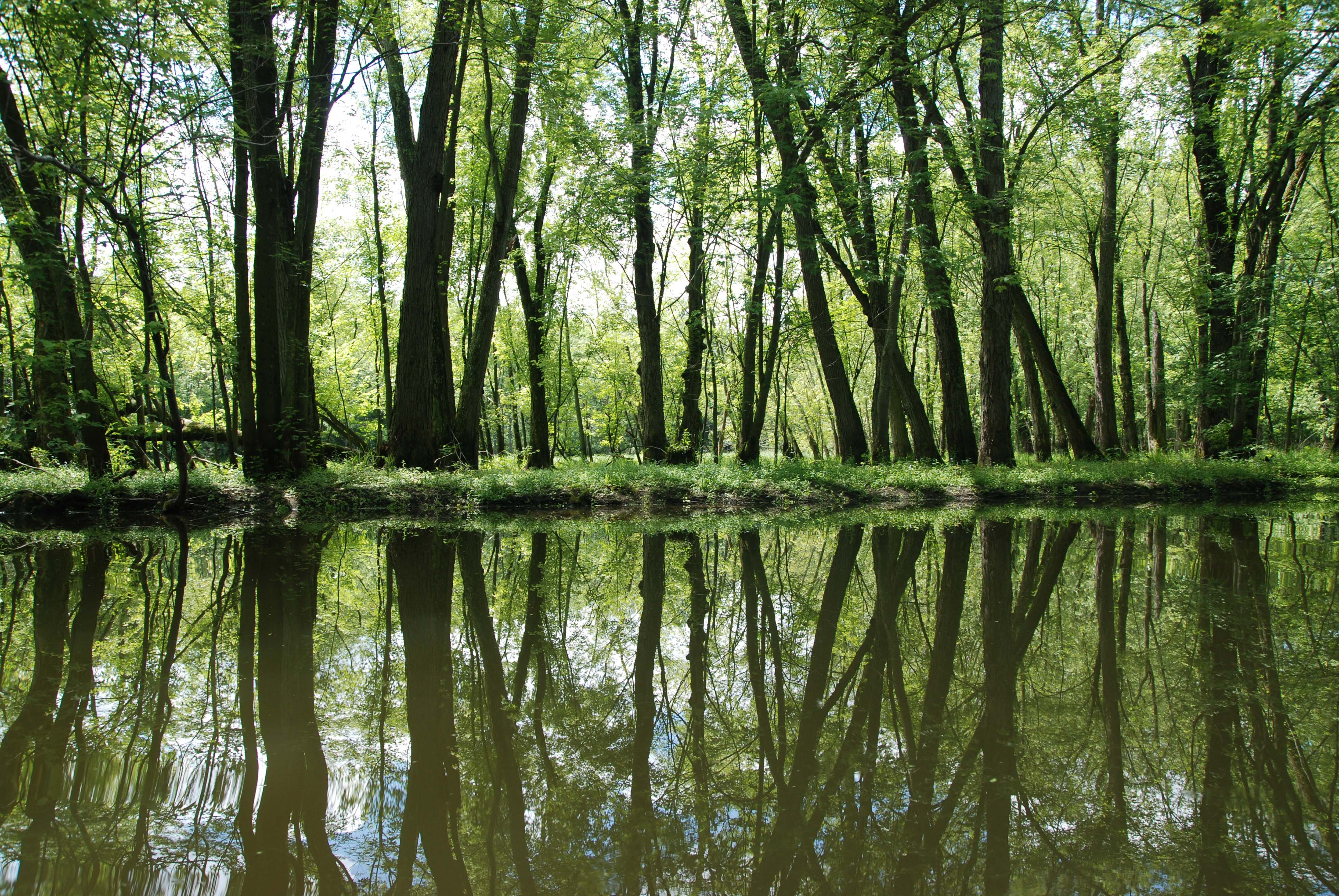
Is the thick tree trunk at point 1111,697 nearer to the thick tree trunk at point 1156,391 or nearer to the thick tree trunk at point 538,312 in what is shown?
the thick tree trunk at point 538,312

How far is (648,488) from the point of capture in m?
12.8

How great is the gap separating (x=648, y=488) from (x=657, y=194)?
6403mm

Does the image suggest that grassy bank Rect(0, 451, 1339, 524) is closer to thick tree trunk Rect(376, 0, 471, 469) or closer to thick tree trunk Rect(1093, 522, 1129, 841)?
thick tree trunk Rect(376, 0, 471, 469)

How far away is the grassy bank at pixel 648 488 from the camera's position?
1079 cm

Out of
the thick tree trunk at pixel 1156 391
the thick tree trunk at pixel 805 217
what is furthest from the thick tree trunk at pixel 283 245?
the thick tree trunk at pixel 1156 391

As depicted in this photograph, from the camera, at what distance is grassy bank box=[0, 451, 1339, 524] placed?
35.4ft

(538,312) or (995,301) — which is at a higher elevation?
(538,312)

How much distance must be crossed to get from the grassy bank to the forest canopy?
0.72m

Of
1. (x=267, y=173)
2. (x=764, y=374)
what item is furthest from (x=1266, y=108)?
(x=267, y=173)

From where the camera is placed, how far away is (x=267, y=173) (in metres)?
12.0

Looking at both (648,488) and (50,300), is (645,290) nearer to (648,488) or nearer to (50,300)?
(648,488)

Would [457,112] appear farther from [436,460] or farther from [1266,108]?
[1266,108]

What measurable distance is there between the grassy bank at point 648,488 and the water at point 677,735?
17.5ft

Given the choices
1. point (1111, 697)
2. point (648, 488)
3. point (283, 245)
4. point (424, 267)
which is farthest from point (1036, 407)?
point (283, 245)
